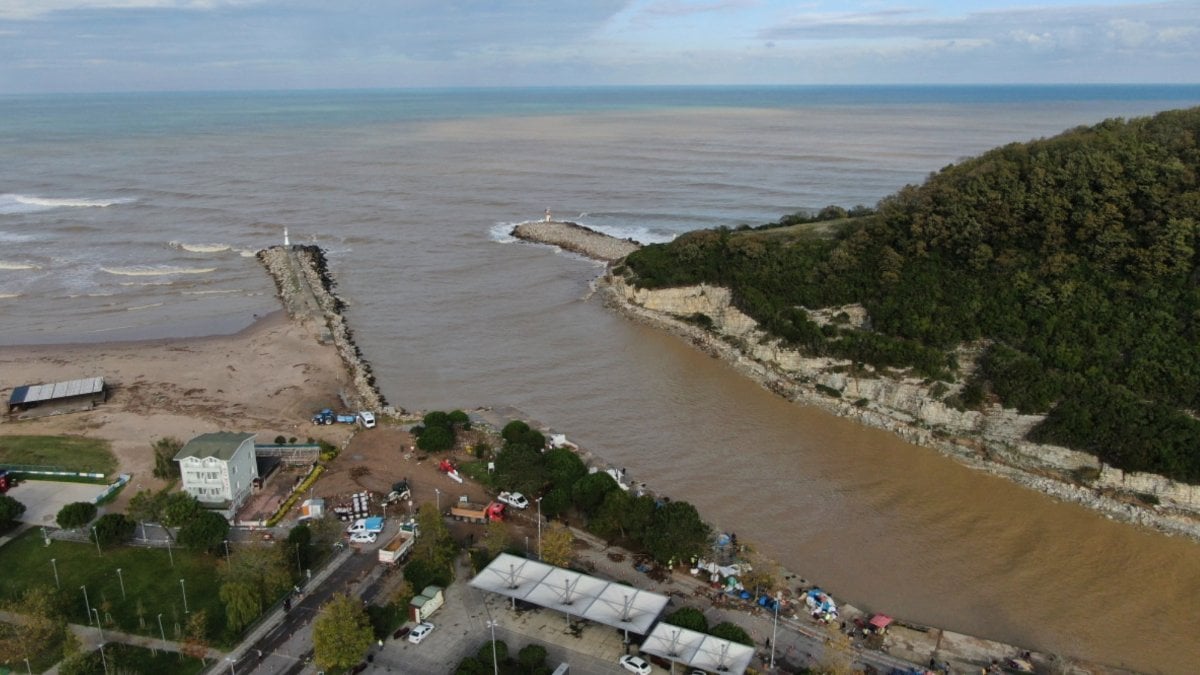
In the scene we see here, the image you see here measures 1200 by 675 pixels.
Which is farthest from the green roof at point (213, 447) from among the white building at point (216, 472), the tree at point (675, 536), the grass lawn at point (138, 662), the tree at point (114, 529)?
the tree at point (675, 536)

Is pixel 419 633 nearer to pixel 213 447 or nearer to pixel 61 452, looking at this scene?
pixel 213 447

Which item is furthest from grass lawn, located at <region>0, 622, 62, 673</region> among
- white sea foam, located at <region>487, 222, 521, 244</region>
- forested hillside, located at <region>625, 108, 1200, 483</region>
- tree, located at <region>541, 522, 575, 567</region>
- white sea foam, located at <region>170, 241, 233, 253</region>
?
white sea foam, located at <region>487, 222, 521, 244</region>

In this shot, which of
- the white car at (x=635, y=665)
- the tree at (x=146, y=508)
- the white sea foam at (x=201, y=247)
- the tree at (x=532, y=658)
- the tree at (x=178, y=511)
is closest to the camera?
the tree at (x=532, y=658)

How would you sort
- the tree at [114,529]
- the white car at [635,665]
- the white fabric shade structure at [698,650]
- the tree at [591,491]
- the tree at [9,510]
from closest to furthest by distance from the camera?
the white fabric shade structure at [698,650], the white car at [635,665], the tree at [114,529], the tree at [9,510], the tree at [591,491]

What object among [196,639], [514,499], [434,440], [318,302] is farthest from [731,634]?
[318,302]

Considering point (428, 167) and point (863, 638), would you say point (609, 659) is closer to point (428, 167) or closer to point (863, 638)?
point (863, 638)

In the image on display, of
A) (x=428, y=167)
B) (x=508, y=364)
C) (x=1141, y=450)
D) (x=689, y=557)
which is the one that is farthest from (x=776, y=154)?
(x=689, y=557)

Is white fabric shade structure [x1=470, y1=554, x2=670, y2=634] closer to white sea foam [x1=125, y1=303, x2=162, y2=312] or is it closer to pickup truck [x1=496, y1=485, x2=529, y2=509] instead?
pickup truck [x1=496, y1=485, x2=529, y2=509]

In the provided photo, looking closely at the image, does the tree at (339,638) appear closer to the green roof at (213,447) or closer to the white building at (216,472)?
the white building at (216,472)
